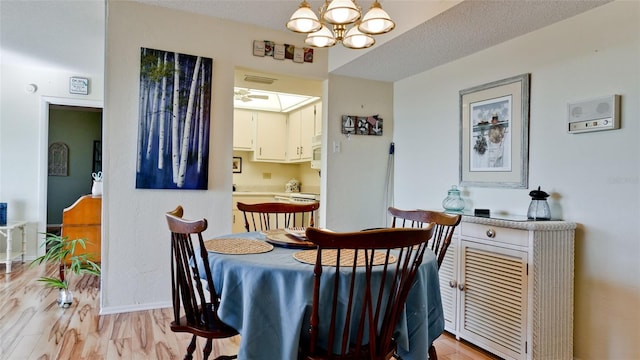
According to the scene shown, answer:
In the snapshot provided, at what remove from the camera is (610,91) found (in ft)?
6.89

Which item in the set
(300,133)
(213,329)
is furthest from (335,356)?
(300,133)

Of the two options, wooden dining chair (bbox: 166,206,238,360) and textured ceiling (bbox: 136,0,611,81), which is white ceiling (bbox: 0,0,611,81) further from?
wooden dining chair (bbox: 166,206,238,360)

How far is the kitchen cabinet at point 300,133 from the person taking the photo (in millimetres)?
5197

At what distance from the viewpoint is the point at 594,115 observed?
215 centimetres

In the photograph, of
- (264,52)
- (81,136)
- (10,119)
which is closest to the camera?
(264,52)

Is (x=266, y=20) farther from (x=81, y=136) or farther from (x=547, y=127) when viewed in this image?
(x=81, y=136)

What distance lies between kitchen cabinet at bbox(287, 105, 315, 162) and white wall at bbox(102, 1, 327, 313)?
2.07 m

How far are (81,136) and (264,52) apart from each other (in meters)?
5.70

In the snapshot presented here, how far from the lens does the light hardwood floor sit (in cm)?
219

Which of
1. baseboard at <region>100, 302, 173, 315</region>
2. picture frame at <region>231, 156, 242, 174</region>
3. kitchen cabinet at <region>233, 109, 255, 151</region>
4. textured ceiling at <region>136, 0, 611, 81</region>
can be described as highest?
textured ceiling at <region>136, 0, 611, 81</region>

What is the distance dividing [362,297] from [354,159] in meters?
2.52

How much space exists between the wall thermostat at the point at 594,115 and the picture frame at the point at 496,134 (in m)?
0.30

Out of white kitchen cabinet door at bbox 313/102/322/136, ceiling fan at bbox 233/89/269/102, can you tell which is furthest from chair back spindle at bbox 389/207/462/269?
ceiling fan at bbox 233/89/269/102

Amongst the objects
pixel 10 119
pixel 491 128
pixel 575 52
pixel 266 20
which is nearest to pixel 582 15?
pixel 575 52
